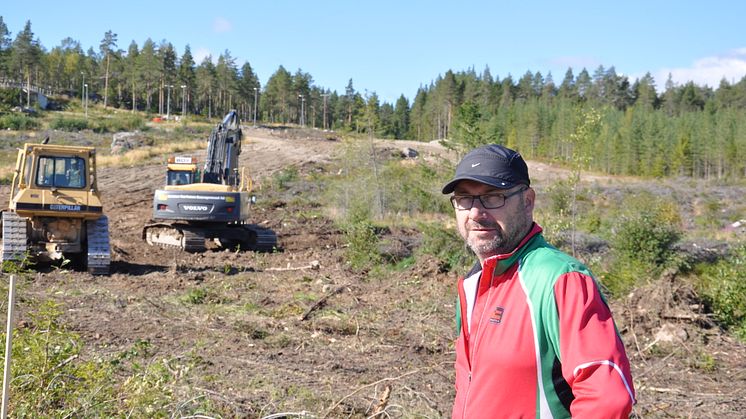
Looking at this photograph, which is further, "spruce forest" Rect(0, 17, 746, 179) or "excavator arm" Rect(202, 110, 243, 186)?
"spruce forest" Rect(0, 17, 746, 179)

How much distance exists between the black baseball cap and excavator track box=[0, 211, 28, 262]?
39.6ft

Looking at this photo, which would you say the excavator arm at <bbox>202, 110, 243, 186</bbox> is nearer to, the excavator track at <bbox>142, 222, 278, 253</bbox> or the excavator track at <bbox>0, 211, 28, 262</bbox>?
the excavator track at <bbox>142, 222, 278, 253</bbox>

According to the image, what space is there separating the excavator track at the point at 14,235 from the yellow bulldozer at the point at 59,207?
16 mm

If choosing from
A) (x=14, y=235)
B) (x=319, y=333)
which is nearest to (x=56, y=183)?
(x=14, y=235)

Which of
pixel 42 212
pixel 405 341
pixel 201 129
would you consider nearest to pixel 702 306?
pixel 405 341

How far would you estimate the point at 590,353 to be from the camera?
2.11 m

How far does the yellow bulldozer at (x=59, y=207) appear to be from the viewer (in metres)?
13.5

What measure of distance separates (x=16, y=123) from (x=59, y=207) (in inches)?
2046

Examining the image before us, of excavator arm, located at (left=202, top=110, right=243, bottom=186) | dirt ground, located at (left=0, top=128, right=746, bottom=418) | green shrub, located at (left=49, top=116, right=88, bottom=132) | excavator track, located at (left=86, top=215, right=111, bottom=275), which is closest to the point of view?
dirt ground, located at (left=0, top=128, right=746, bottom=418)

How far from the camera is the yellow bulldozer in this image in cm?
1351

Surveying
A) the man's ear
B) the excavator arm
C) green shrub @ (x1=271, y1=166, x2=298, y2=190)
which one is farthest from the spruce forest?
the man's ear

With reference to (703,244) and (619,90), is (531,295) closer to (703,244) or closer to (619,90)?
(703,244)

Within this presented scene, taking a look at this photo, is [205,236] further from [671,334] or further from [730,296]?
[730,296]

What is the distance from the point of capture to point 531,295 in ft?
7.61
